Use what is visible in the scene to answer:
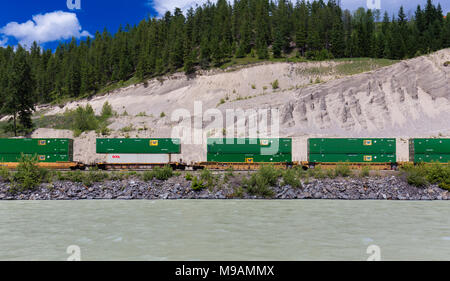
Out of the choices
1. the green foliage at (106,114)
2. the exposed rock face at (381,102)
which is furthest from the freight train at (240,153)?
the green foliage at (106,114)

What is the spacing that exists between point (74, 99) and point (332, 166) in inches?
3145

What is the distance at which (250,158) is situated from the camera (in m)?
37.4

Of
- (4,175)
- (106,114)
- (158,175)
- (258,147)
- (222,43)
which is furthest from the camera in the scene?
(222,43)

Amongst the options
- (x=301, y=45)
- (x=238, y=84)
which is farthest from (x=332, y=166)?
(x=301, y=45)

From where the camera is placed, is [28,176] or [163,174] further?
[163,174]

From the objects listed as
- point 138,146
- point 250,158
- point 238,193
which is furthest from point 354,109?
point 138,146

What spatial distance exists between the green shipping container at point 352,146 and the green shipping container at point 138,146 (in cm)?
1350

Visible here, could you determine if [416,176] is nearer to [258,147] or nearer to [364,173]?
[364,173]

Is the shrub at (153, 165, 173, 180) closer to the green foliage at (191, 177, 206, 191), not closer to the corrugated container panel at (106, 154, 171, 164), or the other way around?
the green foliage at (191, 177, 206, 191)

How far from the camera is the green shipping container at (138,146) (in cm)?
3778

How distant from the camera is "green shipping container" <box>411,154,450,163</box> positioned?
36078mm

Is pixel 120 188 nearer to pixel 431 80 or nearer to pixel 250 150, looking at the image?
pixel 250 150

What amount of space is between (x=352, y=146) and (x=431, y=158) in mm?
7235

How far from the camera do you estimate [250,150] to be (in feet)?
123
